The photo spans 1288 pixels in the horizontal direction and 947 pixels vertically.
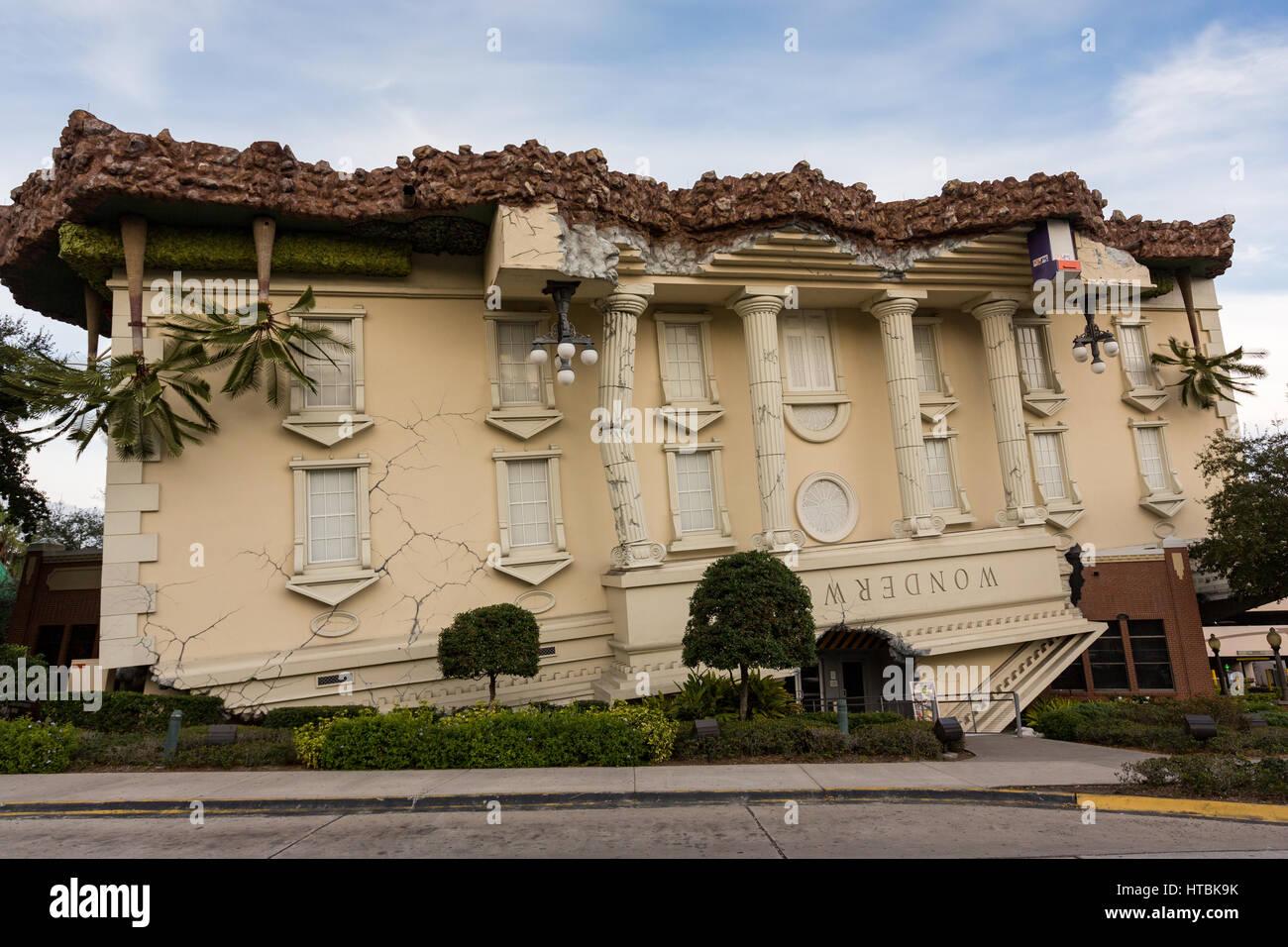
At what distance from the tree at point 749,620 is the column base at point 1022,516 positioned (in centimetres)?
858

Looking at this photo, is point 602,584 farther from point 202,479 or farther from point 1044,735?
point 1044,735

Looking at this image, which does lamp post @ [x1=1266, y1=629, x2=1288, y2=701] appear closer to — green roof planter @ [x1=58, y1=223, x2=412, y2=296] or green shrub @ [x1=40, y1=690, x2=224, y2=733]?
green roof planter @ [x1=58, y1=223, x2=412, y2=296]

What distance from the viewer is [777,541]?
654 inches

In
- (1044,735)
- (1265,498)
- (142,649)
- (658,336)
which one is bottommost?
(1044,735)

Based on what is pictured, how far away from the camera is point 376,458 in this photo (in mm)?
15539

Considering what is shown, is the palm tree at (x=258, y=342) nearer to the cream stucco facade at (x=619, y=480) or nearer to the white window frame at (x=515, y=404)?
the cream stucco facade at (x=619, y=480)

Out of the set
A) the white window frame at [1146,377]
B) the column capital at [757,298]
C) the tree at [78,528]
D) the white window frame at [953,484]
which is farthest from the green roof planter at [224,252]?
the tree at [78,528]

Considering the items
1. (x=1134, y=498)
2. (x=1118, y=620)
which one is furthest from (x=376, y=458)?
(x=1134, y=498)

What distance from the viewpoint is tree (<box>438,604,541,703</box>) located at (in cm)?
1291

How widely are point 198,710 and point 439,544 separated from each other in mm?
5111

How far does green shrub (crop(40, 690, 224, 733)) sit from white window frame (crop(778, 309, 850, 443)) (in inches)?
539

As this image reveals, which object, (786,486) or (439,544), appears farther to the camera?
(786,486)

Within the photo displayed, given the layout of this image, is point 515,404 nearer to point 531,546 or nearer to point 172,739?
point 531,546

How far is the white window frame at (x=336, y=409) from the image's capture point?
15047 mm
